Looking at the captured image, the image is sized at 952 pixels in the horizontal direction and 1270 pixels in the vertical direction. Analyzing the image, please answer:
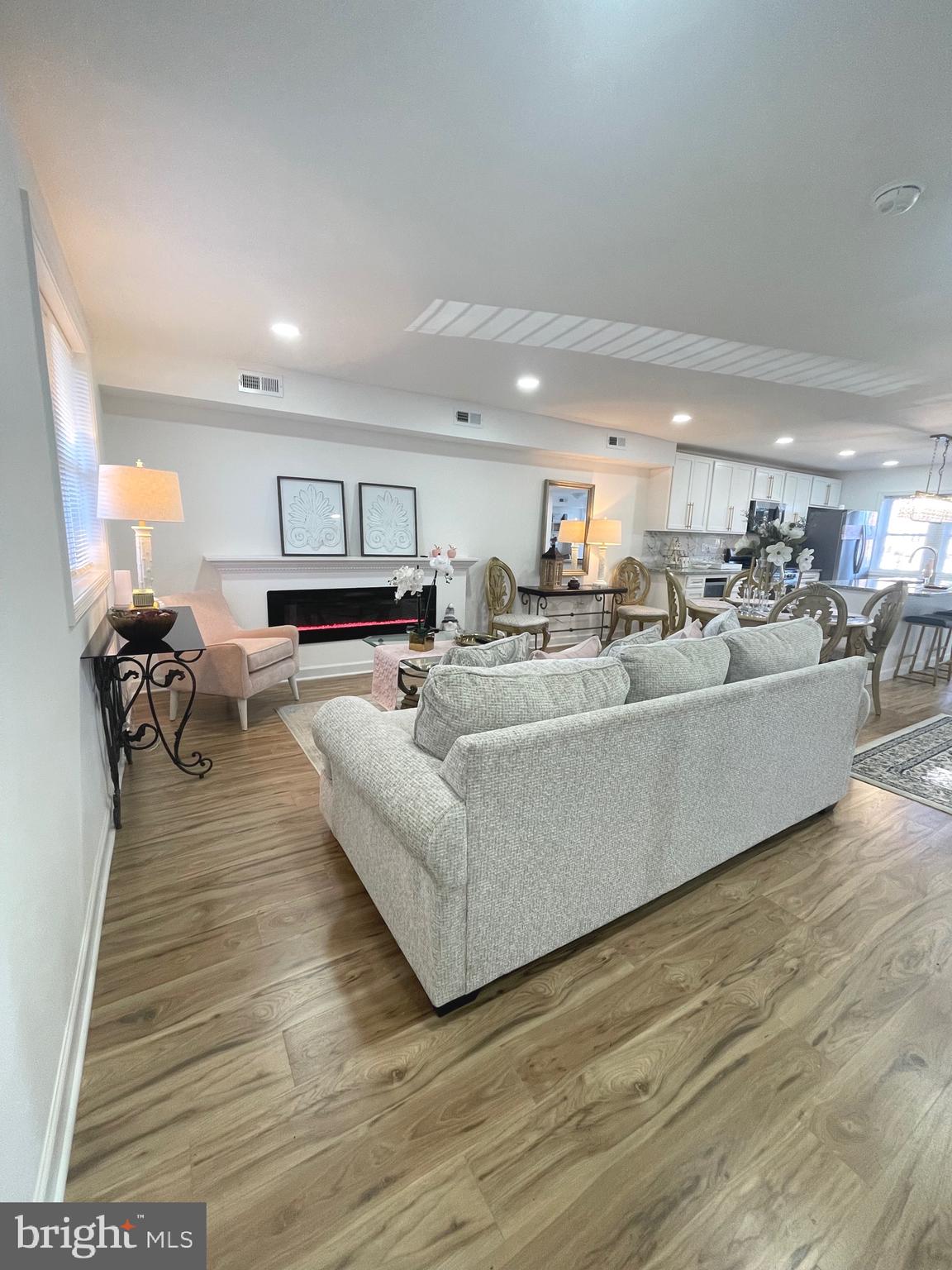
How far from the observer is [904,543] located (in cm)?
774

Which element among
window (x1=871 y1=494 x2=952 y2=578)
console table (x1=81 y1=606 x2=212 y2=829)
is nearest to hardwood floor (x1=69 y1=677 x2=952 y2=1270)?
console table (x1=81 y1=606 x2=212 y2=829)

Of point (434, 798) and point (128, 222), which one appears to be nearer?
point (434, 798)

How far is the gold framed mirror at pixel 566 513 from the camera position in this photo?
5562 millimetres

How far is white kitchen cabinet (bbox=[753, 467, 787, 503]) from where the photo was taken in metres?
6.85

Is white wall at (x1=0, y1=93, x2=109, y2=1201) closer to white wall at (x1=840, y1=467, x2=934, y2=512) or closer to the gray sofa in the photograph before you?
the gray sofa

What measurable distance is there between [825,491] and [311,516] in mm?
7907

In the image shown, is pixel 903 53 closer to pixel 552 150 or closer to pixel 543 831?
Answer: pixel 552 150

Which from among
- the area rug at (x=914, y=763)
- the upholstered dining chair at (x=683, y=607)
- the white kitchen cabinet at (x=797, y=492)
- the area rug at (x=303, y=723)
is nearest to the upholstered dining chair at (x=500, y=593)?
the upholstered dining chair at (x=683, y=607)

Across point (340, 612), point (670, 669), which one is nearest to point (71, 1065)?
point (670, 669)

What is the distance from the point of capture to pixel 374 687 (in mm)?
3279

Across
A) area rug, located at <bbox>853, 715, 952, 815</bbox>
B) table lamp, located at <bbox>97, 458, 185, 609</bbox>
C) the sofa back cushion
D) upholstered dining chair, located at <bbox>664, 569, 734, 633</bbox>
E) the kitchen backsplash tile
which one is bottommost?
area rug, located at <bbox>853, 715, 952, 815</bbox>

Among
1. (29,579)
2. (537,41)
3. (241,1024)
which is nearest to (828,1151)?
(241,1024)

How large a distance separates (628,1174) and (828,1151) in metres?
0.46

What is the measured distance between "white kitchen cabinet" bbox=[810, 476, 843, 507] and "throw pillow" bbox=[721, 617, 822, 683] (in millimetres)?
6838
